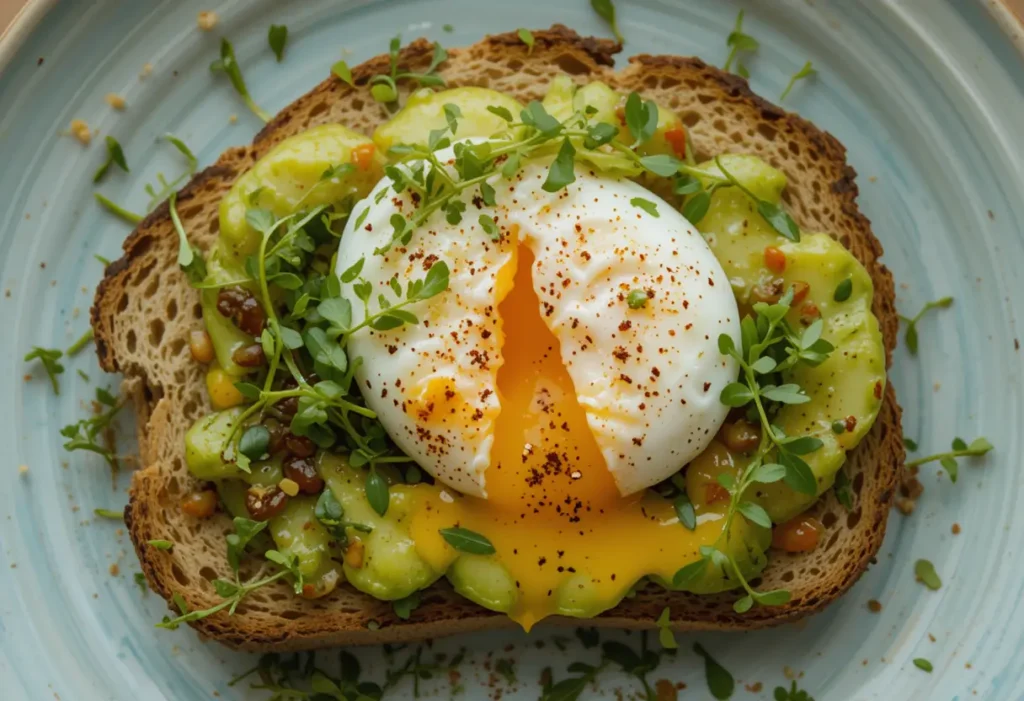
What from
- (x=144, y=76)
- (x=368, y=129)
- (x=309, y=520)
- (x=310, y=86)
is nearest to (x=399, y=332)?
(x=309, y=520)

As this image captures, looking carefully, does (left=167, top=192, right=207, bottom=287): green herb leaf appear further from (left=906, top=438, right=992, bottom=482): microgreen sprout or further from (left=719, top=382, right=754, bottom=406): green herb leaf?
(left=906, top=438, right=992, bottom=482): microgreen sprout

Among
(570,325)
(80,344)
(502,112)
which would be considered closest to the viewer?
(570,325)

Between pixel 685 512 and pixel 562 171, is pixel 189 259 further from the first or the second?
pixel 685 512

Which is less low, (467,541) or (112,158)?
(112,158)

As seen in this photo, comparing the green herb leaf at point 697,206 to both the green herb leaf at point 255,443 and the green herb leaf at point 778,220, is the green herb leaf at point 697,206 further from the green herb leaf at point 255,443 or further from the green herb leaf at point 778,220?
the green herb leaf at point 255,443

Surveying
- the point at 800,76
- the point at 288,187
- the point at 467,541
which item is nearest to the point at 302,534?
the point at 467,541

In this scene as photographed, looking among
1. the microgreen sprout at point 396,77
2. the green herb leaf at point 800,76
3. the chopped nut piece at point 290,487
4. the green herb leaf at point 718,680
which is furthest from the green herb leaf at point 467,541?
the green herb leaf at point 800,76

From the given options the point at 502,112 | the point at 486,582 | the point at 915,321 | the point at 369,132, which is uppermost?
the point at 369,132
